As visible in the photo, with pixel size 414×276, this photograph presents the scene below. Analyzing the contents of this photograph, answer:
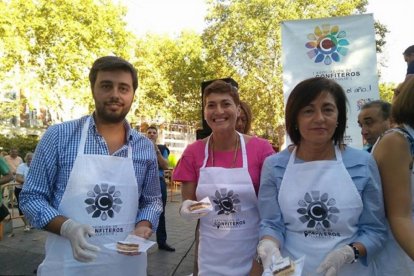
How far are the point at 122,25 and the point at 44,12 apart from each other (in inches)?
128

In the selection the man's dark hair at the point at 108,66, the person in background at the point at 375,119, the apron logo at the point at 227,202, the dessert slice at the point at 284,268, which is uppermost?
the man's dark hair at the point at 108,66

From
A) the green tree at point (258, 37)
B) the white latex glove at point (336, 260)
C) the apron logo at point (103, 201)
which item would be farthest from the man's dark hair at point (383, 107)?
the green tree at point (258, 37)

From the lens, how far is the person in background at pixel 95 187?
6.04ft

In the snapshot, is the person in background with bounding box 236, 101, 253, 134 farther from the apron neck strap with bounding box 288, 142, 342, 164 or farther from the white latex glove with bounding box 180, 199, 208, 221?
the apron neck strap with bounding box 288, 142, 342, 164

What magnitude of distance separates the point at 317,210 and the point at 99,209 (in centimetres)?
107

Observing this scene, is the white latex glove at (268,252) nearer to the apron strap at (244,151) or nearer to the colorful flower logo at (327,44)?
the apron strap at (244,151)

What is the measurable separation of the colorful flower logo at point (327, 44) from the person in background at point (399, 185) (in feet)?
7.53

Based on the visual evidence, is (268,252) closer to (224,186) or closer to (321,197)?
(321,197)

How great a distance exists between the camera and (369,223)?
1663 millimetres

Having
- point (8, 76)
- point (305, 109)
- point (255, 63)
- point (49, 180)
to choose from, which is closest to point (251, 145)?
point (305, 109)

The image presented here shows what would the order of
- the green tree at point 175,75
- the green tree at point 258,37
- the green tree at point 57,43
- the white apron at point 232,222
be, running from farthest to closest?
the green tree at point 175,75 < the green tree at point 258,37 < the green tree at point 57,43 < the white apron at point 232,222

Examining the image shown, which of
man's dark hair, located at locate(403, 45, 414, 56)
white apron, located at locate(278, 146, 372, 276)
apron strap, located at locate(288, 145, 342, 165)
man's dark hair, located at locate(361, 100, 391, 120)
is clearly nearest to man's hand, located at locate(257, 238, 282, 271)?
white apron, located at locate(278, 146, 372, 276)

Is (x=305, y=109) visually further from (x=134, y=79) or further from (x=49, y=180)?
(x=49, y=180)

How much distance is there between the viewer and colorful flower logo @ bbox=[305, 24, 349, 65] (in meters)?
4.00
